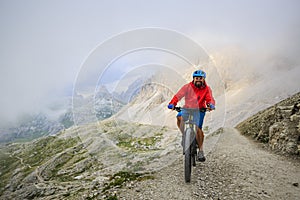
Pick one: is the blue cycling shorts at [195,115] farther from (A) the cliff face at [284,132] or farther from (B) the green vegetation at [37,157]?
(B) the green vegetation at [37,157]

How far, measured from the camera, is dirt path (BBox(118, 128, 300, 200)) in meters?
7.43

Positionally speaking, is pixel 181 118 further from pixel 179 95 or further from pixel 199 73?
pixel 199 73

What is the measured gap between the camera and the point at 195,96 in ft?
25.8

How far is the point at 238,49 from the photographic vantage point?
4680 inches

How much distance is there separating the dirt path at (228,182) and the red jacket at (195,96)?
10.5 ft

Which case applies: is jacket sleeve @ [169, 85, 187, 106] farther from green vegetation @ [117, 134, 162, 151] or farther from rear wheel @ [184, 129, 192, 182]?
green vegetation @ [117, 134, 162, 151]

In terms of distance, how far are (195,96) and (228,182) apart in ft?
12.7

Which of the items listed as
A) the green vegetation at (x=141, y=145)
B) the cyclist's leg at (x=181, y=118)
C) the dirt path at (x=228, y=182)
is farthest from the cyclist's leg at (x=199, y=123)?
the green vegetation at (x=141, y=145)

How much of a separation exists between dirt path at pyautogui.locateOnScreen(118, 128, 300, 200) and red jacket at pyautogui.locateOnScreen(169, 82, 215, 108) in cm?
320

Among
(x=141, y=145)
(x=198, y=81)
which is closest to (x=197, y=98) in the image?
(x=198, y=81)

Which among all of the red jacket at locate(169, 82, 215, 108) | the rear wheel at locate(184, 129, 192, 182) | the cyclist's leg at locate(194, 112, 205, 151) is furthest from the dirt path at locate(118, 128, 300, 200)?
the red jacket at locate(169, 82, 215, 108)

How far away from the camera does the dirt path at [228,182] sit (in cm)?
743

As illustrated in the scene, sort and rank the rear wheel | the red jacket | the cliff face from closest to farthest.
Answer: the rear wheel < the red jacket < the cliff face

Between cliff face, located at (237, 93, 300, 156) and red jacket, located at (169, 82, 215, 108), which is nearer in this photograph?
red jacket, located at (169, 82, 215, 108)
